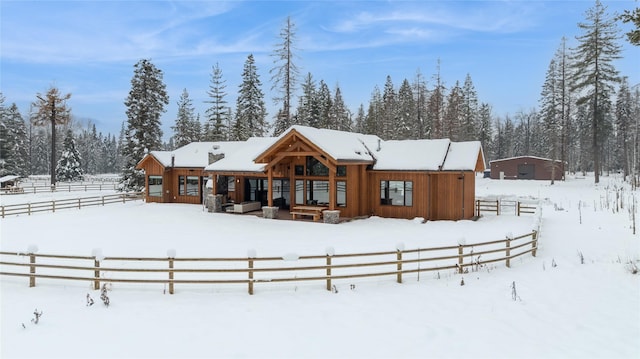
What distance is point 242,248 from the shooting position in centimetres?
1504

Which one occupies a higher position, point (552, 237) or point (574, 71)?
point (574, 71)

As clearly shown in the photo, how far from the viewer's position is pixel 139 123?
3791 cm

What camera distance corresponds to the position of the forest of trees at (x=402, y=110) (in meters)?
38.3

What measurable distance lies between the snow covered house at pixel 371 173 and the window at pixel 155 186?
27.8 feet

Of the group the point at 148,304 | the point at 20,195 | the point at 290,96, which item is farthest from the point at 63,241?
the point at 20,195

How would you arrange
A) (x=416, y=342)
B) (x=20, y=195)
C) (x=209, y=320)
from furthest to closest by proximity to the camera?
(x=20, y=195) → (x=209, y=320) → (x=416, y=342)

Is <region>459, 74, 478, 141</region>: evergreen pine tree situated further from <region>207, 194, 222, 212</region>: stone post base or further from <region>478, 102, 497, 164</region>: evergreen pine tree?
<region>207, 194, 222, 212</region>: stone post base

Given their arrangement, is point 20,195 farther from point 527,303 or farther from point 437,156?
point 527,303

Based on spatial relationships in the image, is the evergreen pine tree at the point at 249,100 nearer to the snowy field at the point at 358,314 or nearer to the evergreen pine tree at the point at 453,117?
the evergreen pine tree at the point at 453,117

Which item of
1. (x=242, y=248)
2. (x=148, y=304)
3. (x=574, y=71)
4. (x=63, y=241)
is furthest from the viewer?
(x=574, y=71)

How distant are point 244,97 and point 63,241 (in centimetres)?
2991

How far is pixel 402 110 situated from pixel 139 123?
1247 inches

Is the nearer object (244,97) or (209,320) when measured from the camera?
(209,320)

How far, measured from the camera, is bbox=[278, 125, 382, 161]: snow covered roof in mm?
21125
